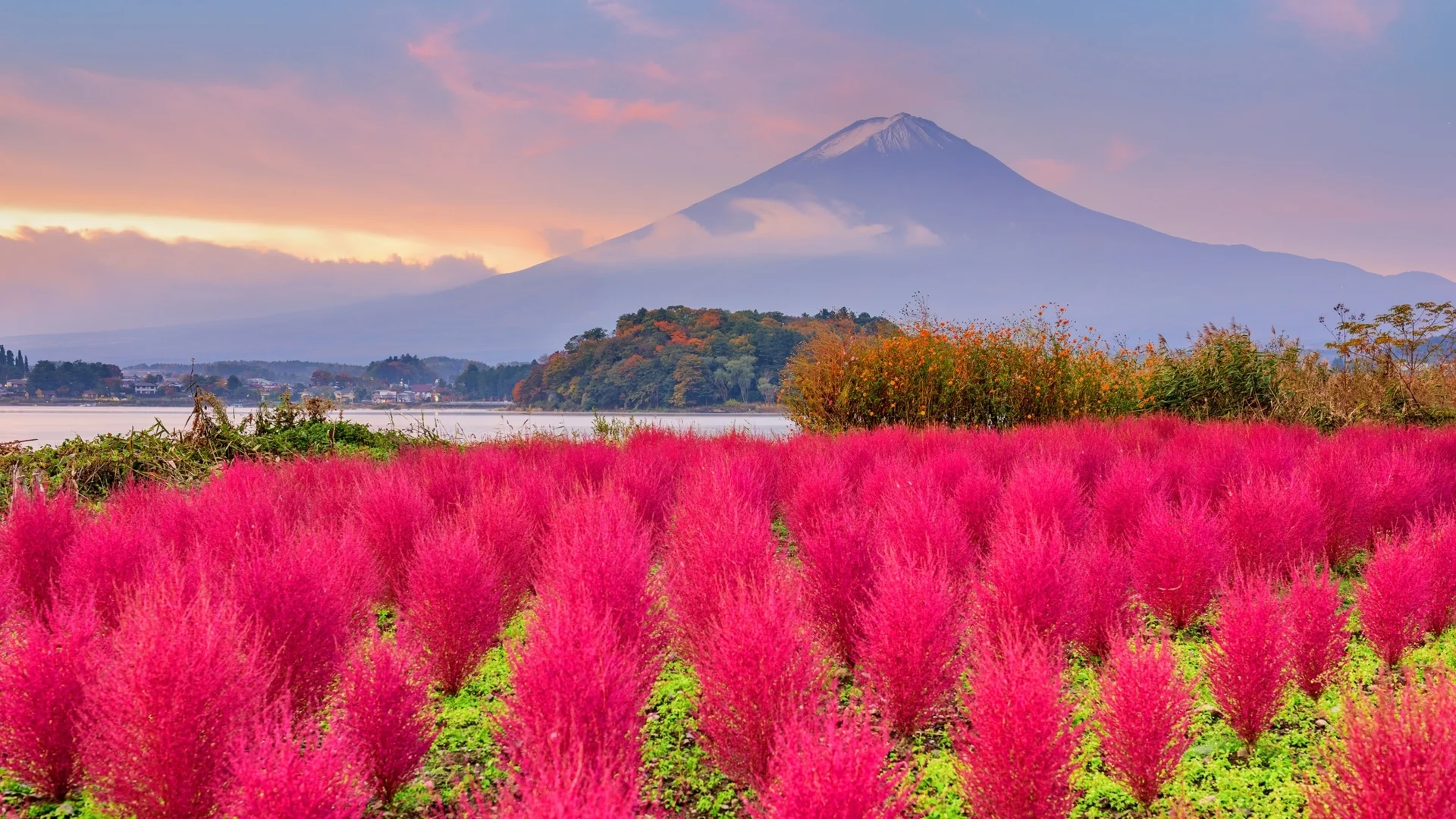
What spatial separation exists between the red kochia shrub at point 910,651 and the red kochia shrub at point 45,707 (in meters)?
2.84

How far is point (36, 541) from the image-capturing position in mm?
5547

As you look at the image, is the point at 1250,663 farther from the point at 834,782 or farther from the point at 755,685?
the point at 834,782

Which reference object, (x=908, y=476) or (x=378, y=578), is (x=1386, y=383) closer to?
(x=908, y=476)

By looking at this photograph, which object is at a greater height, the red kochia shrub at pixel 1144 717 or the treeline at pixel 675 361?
the treeline at pixel 675 361

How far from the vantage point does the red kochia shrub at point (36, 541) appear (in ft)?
17.7

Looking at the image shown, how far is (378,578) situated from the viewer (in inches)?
207

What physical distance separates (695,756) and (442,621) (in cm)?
132

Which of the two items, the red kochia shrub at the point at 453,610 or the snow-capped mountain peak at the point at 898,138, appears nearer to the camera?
the red kochia shrub at the point at 453,610

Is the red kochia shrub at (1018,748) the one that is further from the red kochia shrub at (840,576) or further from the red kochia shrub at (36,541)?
the red kochia shrub at (36,541)

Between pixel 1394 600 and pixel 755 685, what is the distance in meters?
3.45

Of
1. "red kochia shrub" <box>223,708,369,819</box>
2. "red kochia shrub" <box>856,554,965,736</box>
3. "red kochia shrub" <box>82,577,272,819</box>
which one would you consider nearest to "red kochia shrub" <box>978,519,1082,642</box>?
"red kochia shrub" <box>856,554,965,736</box>

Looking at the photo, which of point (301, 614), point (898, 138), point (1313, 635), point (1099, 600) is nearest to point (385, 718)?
point (301, 614)

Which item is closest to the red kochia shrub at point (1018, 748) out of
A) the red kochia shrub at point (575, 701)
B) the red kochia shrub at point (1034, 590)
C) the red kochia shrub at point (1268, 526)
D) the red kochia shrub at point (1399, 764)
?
the red kochia shrub at point (1399, 764)

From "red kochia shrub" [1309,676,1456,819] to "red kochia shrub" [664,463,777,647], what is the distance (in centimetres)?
200
